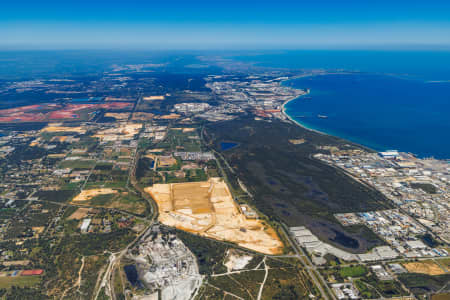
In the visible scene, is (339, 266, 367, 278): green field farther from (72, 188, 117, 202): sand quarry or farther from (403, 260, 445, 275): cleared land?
(72, 188, 117, 202): sand quarry

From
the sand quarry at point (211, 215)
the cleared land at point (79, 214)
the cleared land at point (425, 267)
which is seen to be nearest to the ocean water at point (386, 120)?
the cleared land at point (425, 267)

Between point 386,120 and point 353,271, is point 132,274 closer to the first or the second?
point 353,271

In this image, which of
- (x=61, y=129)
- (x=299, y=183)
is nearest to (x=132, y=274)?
(x=299, y=183)

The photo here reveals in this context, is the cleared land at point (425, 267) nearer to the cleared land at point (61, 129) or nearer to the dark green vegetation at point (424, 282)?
the dark green vegetation at point (424, 282)

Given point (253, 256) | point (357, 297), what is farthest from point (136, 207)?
point (357, 297)

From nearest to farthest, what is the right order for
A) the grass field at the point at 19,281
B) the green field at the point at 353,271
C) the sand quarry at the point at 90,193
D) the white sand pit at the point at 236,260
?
1. the grass field at the point at 19,281
2. the green field at the point at 353,271
3. the white sand pit at the point at 236,260
4. the sand quarry at the point at 90,193

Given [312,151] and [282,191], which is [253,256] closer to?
[282,191]
